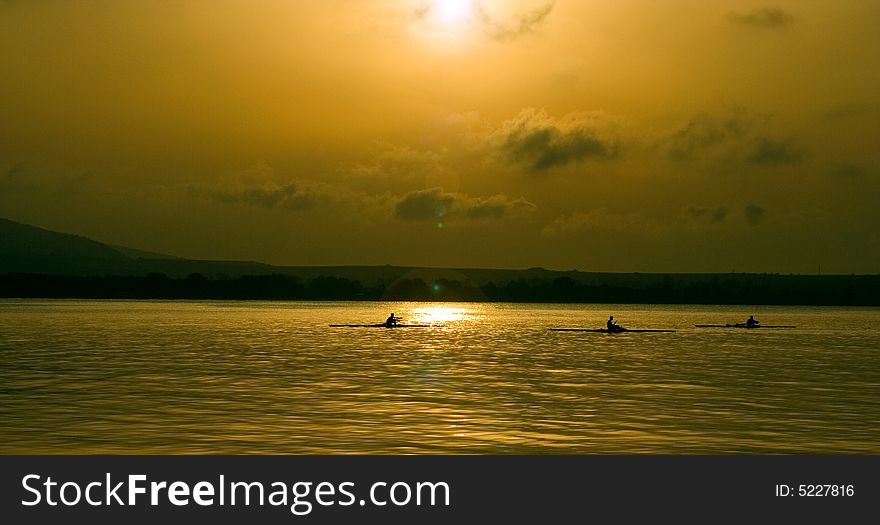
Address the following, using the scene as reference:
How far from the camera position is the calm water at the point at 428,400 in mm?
34375

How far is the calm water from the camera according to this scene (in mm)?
34375

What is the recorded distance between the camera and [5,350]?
80.5 meters

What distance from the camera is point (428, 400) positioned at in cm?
4706
